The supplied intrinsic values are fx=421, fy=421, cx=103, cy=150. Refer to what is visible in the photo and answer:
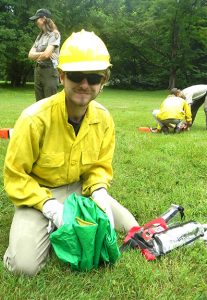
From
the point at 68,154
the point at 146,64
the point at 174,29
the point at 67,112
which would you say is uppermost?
the point at 67,112

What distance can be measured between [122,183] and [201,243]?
1.83 m

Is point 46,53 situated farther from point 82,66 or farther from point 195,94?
point 195,94

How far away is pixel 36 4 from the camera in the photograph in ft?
111

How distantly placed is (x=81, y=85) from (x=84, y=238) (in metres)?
1.06

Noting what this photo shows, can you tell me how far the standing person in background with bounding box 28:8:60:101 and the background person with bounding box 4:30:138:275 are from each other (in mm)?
3526

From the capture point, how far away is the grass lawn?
2691 mm

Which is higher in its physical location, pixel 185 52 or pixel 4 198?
pixel 4 198

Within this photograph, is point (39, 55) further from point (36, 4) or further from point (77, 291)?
point (36, 4)

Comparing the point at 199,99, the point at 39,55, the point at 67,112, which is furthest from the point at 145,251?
the point at 199,99

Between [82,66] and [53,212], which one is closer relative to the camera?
[82,66]

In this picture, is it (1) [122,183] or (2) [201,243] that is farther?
(1) [122,183]

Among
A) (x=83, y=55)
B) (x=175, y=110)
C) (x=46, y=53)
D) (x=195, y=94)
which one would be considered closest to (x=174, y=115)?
(x=175, y=110)

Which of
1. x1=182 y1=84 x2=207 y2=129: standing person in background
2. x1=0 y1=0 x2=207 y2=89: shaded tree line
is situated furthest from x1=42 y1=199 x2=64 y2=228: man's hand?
x1=0 y1=0 x2=207 y2=89: shaded tree line

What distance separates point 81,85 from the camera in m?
2.96
